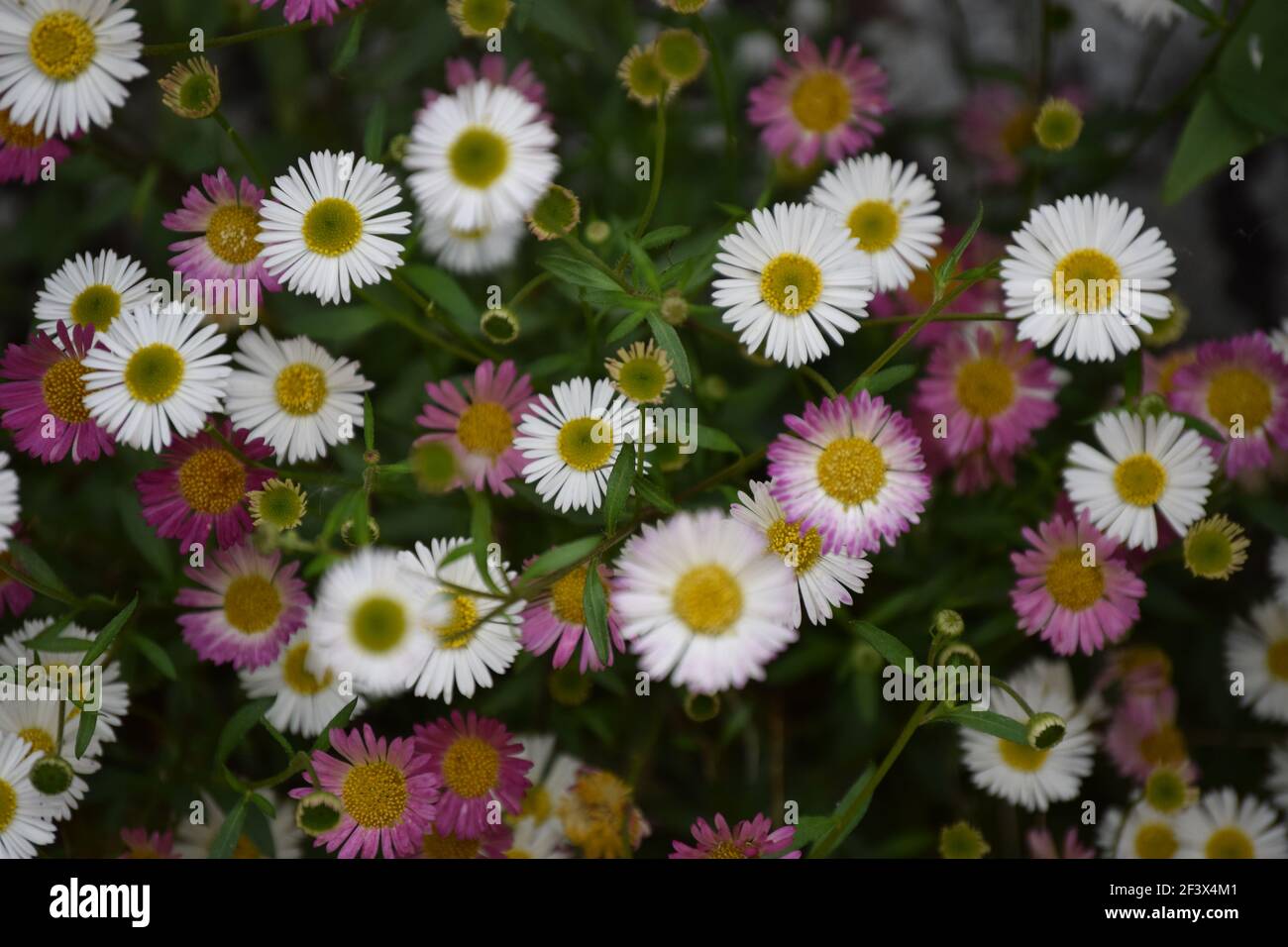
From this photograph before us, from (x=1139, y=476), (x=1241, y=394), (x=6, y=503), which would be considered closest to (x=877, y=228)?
(x=1139, y=476)

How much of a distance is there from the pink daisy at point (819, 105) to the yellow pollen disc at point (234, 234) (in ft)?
2.78

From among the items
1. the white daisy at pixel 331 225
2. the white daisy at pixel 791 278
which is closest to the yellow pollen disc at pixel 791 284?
the white daisy at pixel 791 278

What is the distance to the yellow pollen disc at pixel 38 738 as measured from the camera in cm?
155

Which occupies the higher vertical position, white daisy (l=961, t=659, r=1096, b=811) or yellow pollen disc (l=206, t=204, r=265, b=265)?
yellow pollen disc (l=206, t=204, r=265, b=265)

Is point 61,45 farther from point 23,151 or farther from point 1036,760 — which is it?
point 1036,760

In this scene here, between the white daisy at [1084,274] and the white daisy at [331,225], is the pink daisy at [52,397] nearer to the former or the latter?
the white daisy at [331,225]

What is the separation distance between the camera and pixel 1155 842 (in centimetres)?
173

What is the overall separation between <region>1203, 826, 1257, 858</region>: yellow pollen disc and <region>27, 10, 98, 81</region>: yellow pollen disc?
2048 millimetres

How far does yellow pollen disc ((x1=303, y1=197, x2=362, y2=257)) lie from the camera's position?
4.63ft

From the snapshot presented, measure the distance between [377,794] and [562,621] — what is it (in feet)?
1.10

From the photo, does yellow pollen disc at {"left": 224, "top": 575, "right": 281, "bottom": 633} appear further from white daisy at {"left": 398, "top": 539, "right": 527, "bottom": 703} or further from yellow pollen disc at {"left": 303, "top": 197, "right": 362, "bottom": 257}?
yellow pollen disc at {"left": 303, "top": 197, "right": 362, "bottom": 257}

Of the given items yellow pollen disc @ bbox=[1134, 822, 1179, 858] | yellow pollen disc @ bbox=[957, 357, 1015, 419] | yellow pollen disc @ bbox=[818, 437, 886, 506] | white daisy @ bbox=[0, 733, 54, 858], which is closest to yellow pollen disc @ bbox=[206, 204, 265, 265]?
white daisy @ bbox=[0, 733, 54, 858]

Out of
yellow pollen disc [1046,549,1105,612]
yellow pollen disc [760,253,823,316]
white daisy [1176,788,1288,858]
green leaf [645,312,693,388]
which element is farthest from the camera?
white daisy [1176,788,1288,858]
